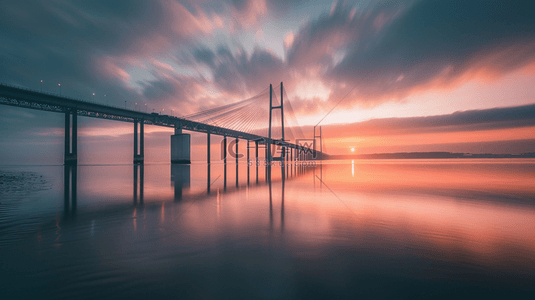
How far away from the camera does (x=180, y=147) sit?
62.4 m

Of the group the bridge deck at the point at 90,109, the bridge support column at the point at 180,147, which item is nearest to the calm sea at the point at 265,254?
the bridge deck at the point at 90,109

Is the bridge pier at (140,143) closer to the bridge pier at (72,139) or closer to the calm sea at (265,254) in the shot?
the bridge pier at (72,139)

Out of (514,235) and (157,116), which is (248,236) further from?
(157,116)

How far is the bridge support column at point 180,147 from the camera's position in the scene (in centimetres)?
6206

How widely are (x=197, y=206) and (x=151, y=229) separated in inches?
111

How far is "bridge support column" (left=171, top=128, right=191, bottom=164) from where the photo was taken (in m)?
62.1

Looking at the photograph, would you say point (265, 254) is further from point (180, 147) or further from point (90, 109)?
point (90, 109)

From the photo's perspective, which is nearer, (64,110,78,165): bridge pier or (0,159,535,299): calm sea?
(0,159,535,299): calm sea

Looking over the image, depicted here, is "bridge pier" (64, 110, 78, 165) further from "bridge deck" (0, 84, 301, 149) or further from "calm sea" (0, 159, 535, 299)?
"calm sea" (0, 159, 535, 299)

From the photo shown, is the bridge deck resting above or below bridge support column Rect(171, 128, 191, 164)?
above

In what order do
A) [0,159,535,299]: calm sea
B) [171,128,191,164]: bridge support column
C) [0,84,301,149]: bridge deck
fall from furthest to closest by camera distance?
[171,128,191,164]: bridge support column < [0,84,301,149]: bridge deck < [0,159,535,299]: calm sea

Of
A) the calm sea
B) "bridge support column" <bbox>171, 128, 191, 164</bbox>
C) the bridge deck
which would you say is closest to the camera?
the calm sea

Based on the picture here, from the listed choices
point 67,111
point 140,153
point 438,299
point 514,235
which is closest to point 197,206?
point 438,299

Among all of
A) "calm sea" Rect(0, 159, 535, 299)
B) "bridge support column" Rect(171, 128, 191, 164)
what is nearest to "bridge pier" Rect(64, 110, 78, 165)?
"bridge support column" Rect(171, 128, 191, 164)
